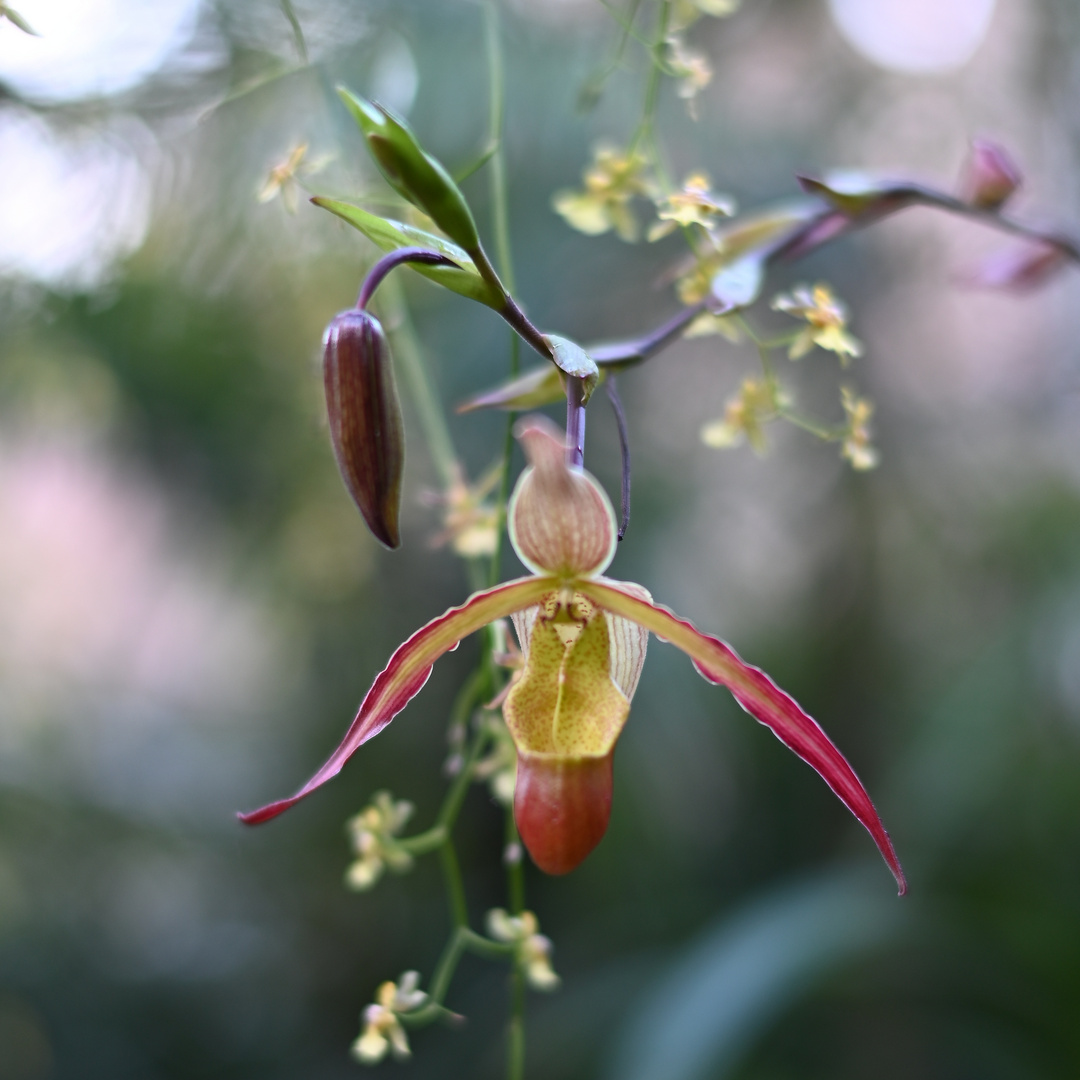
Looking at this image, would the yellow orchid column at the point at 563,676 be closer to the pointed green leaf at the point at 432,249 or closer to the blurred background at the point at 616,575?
the pointed green leaf at the point at 432,249

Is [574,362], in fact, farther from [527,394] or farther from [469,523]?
[469,523]

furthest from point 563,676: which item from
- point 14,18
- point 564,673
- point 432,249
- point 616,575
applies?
point 616,575

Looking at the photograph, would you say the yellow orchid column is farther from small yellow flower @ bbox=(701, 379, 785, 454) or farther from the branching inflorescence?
small yellow flower @ bbox=(701, 379, 785, 454)

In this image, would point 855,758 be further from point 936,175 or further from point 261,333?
point 261,333

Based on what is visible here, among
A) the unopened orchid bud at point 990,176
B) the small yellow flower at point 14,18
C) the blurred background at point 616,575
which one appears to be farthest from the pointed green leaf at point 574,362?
the blurred background at point 616,575

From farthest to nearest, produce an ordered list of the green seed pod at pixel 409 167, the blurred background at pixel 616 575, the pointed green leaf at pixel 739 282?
the blurred background at pixel 616 575
the pointed green leaf at pixel 739 282
the green seed pod at pixel 409 167

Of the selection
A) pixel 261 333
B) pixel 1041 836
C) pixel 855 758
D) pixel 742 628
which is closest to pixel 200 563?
pixel 261 333
